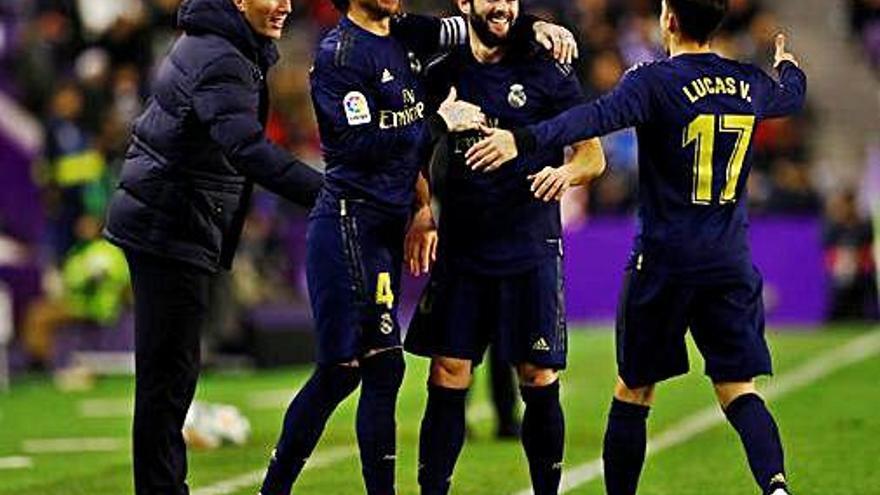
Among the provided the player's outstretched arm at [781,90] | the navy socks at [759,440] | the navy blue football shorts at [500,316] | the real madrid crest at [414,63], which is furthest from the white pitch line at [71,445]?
the player's outstretched arm at [781,90]

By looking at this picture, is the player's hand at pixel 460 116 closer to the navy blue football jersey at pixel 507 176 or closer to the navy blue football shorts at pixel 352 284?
the navy blue football jersey at pixel 507 176

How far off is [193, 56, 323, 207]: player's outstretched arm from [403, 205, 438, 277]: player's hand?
0.71 metres

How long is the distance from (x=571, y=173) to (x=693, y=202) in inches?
21.3

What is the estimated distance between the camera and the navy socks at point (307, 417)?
30.0 ft

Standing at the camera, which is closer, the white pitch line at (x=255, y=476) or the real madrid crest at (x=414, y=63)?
the real madrid crest at (x=414, y=63)

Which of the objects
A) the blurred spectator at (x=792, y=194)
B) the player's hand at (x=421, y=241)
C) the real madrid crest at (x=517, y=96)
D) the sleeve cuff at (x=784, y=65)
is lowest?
the blurred spectator at (x=792, y=194)

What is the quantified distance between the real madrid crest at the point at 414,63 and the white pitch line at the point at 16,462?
408 cm

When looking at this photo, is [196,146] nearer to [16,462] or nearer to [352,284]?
[352,284]

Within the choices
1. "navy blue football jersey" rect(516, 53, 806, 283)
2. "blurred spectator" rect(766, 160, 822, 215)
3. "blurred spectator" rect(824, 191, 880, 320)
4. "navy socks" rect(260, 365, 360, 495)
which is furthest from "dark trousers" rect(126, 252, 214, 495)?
"blurred spectator" rect(766, 160, 822, 215)

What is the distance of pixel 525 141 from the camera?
859cm

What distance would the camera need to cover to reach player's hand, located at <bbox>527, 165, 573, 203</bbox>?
880 cm

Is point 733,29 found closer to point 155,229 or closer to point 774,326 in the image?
point 774,326

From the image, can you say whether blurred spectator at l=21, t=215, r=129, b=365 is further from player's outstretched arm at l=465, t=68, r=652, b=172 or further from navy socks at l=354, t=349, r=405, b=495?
player's outstretched arm at l=465, t=68, r=652, b=172

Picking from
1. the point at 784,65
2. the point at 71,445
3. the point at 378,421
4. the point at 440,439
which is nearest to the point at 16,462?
the point at 71,445
